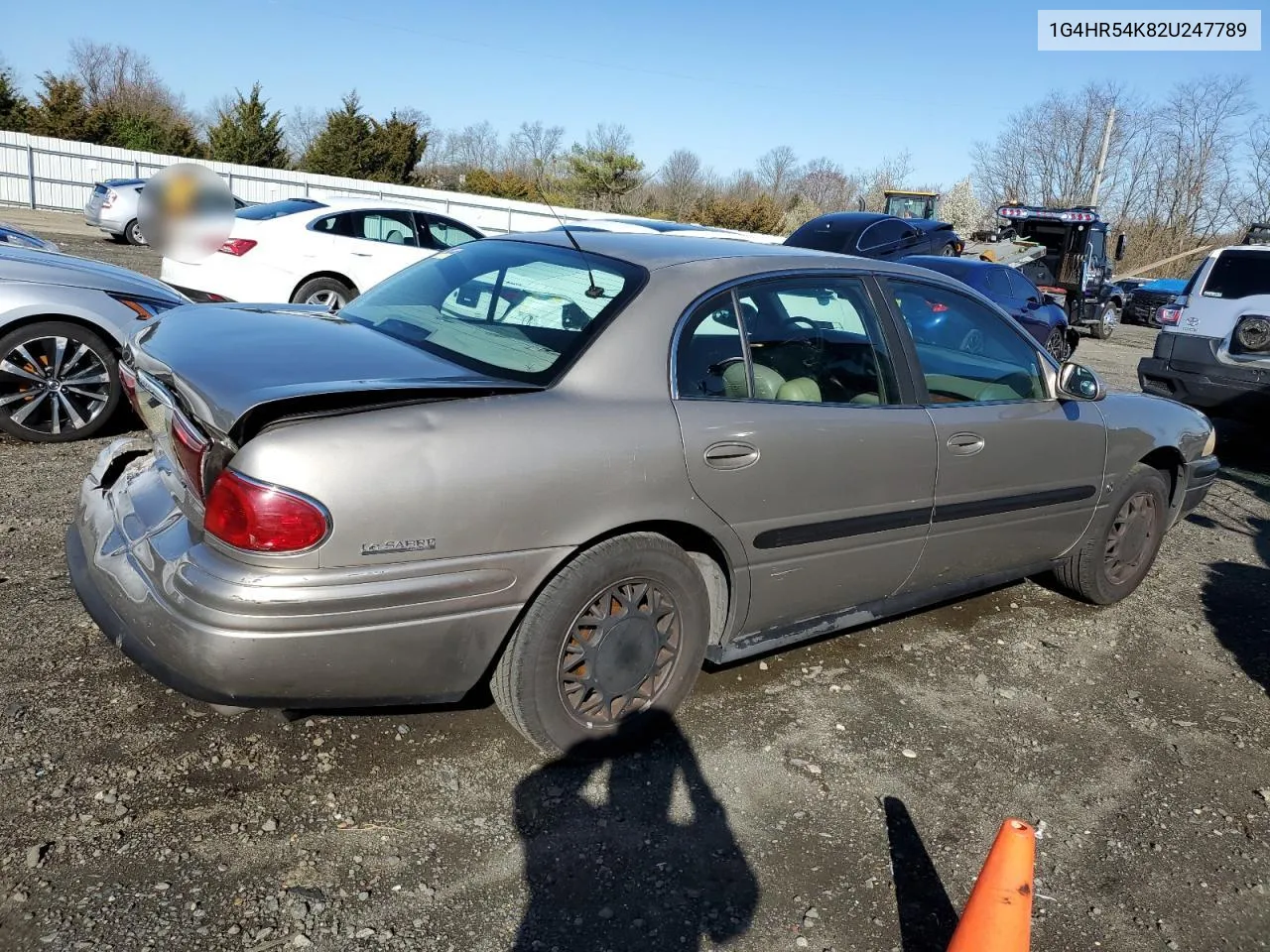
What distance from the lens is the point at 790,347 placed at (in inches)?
138

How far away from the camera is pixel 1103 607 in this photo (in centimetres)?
489

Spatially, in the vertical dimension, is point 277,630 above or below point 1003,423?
below

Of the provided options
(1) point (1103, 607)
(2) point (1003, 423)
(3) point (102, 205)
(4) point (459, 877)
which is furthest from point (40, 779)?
(3) point (102, 205)

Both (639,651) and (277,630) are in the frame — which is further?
(639,651)

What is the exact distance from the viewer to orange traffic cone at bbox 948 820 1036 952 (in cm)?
218

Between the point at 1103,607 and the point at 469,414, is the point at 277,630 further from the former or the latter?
the point at 1103,607

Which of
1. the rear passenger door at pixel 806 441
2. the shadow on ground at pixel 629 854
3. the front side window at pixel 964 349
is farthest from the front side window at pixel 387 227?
the shadow on ground at pixel 629 854

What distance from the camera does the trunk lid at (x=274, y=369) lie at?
2.49m

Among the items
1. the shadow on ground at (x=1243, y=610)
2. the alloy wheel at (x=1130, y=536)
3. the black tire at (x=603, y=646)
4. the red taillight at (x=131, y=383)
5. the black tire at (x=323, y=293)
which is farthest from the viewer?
the black tire at (x=323, y=293)

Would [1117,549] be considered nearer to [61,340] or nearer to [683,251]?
[683,251]

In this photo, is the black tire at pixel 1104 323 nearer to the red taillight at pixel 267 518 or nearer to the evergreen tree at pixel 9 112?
the red taillight at pixel 267 518

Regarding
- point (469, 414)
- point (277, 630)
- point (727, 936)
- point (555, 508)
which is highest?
point (469, 414)

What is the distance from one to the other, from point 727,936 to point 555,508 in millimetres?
1143

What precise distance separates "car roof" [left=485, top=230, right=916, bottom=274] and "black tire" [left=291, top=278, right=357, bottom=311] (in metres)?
6.21
